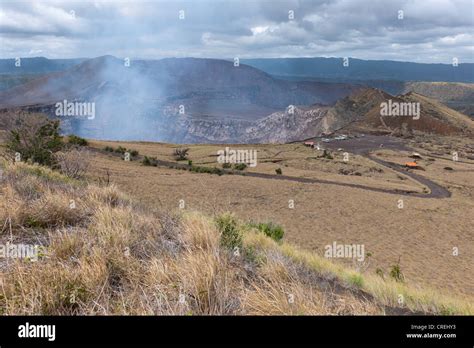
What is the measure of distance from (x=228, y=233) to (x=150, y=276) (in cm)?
184

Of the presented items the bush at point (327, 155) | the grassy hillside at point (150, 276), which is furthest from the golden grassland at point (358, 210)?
the bush at point (327, 155)

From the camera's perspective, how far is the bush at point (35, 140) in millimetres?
19250

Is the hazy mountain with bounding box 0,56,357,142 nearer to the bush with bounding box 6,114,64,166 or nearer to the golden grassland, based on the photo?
the golden grassland

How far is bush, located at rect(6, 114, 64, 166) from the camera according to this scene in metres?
19.2

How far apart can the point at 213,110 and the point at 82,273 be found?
137541 mm

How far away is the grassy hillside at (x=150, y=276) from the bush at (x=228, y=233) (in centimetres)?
2

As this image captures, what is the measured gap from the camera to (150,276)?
11.9 feet

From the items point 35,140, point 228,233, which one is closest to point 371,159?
point 35,140

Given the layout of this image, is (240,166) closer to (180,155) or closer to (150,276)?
(180,155)

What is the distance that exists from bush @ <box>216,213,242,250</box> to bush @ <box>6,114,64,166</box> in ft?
48.3

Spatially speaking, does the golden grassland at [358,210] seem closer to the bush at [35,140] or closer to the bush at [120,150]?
the bush at [35,140]

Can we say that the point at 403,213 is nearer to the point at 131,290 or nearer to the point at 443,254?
the point at 443,254
